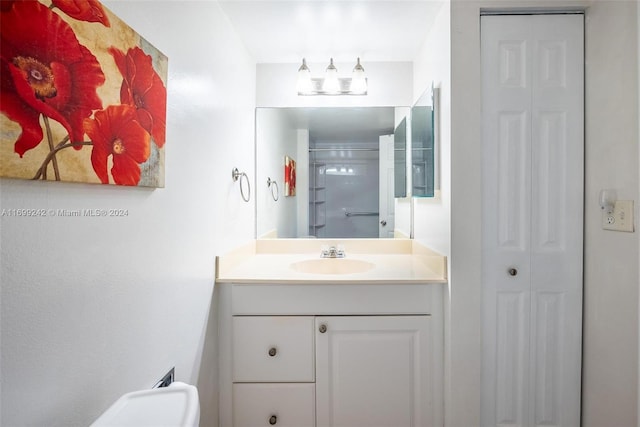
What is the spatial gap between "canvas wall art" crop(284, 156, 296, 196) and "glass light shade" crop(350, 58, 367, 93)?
60 cm

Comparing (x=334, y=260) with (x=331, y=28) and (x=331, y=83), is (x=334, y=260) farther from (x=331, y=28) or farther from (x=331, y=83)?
(x=331, y=28)

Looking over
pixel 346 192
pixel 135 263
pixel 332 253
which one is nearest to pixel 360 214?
pixel 346 192

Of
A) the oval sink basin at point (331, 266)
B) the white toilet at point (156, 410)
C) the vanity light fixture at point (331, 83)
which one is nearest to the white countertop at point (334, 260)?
the oval sink basin at point (331, 266)

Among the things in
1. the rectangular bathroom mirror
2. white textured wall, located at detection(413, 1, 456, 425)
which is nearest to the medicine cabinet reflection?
white textured wall, located at detection(413, 1, 456, 425)

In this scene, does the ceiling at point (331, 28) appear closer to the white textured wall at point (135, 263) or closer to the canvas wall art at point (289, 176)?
the white textured wall at point (135, 263)

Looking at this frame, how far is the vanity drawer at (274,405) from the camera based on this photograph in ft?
4.97

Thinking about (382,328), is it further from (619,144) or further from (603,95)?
(603,95)

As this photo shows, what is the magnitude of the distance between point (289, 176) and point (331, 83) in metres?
0.64

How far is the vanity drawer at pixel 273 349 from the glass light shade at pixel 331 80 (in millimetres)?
1378

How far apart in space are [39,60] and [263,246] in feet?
5.36

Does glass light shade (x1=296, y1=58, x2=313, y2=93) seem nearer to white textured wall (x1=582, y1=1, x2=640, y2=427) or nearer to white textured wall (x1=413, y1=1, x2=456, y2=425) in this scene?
white textured wall (x1=413, y1=1, x2=456, y2=425)

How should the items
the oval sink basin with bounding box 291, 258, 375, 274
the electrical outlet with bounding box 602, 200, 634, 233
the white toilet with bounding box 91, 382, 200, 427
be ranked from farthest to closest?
the oval sink basin with bounding box 291, 258, 375, 274
the electrical outlet with bounding box 602, 200, 634, 233
the white toilet with bounding box 91, 382, 200, 427

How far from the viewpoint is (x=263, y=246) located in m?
2.16

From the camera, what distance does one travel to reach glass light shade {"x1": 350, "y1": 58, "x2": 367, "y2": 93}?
6.66 feet
